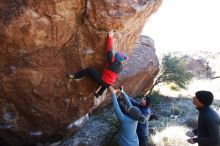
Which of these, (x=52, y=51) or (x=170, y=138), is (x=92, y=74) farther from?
(x=170, y=138)

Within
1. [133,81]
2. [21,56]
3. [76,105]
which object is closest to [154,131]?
[133,81]

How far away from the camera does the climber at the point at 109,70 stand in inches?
345

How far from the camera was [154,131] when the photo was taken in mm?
13852

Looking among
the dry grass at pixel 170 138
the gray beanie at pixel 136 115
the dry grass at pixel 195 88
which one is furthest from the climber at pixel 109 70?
the dry grass at pixel 195 88

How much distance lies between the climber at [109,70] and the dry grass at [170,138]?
4.30 m

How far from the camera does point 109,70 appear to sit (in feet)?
29.2

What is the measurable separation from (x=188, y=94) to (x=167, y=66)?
1967mm

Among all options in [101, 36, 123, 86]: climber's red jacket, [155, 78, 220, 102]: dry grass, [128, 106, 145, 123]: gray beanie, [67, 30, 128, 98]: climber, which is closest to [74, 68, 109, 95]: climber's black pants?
[67, 30, 128, 98]: climber

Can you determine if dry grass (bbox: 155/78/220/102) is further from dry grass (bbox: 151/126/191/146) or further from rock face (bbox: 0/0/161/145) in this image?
rock face (bbox: 0/0/161/145)

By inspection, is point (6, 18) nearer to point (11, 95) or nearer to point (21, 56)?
point (21, 56)

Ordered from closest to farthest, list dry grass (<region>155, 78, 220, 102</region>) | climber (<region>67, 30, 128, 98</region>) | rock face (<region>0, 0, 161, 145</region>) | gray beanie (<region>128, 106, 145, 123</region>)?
gray beanie (<region>128, 106, 145, 123</region>) < rock face (<region>0, 0, 161, 145</region>) < climber (<region>67, 30, 128, 98</region>) < dry grass (<region>155, 78, 220, 102</region>)

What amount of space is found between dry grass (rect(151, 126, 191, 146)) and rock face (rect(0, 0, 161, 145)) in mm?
3411

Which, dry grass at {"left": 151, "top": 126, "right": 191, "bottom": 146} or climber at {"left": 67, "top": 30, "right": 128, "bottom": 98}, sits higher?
climber at {"left": 67, "top": 30, "right": 128, "bottom": 98}

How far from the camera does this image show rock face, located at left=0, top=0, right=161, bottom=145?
8.34m
